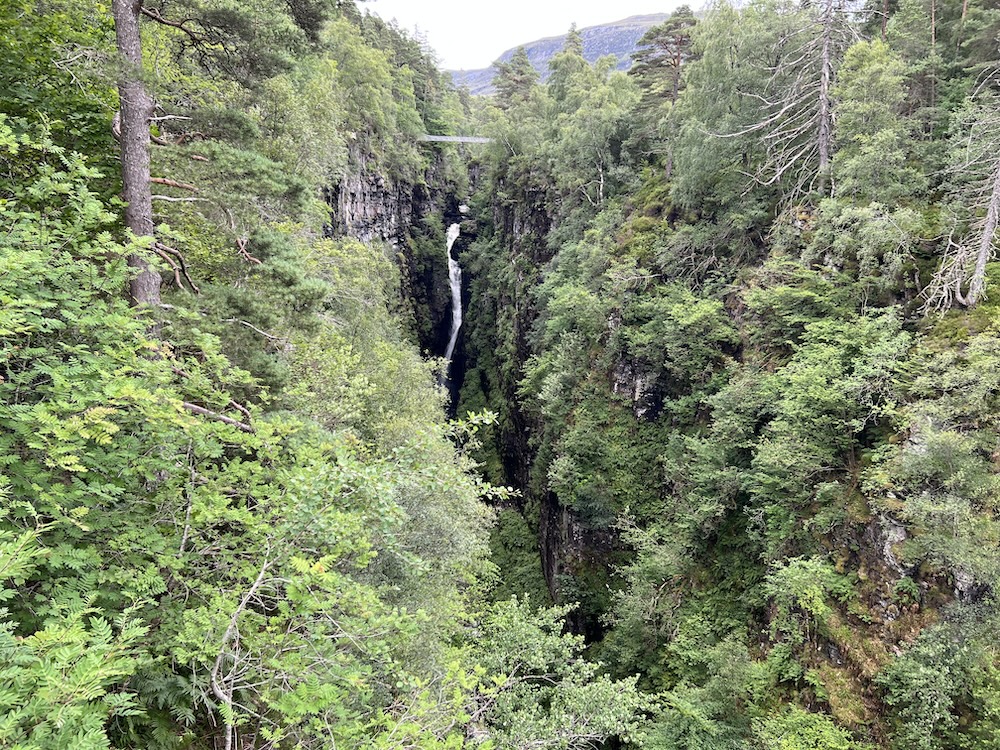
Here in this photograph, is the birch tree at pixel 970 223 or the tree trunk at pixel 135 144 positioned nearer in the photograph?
the tree trunk at pixel 135 144

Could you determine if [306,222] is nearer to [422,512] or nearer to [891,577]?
[422,512]

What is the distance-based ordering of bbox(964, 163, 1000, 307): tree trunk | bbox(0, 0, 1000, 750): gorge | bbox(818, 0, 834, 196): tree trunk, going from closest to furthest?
bbox(0, 0, 1000, 750): gorge
bbox(964, 163, 1000, 307): tree trunk
bbox(818, 0, 834, 196): tree trunk

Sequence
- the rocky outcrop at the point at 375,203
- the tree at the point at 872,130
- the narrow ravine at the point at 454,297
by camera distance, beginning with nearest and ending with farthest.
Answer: the tree at the point at 872,130 → the rocky outcrop at the point at 375,203 → the narrow ravine at the point at 454,297

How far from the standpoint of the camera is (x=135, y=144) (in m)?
6.61

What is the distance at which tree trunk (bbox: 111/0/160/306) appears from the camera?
6449 mm

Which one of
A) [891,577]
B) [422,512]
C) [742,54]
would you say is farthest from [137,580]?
[742,54]

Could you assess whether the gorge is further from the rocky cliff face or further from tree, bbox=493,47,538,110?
tree, bbox=493,47,538,110

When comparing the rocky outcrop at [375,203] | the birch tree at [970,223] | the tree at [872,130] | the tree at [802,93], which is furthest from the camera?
the rocky outcrop at [375,203]

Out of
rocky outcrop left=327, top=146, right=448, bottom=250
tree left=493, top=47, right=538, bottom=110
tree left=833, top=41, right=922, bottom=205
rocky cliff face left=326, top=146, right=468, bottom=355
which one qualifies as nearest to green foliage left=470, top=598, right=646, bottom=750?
tree left=833, top=41, right=922, bottom=205

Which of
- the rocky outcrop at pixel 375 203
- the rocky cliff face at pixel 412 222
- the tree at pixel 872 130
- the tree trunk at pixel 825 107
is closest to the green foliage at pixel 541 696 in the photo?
the tree at pixel 872 130

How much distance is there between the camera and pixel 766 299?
14859mm

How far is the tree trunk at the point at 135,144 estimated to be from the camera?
21.2 ft

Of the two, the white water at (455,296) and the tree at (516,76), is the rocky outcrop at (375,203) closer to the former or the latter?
the white water at (455,296)

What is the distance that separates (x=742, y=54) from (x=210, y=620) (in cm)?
2383
